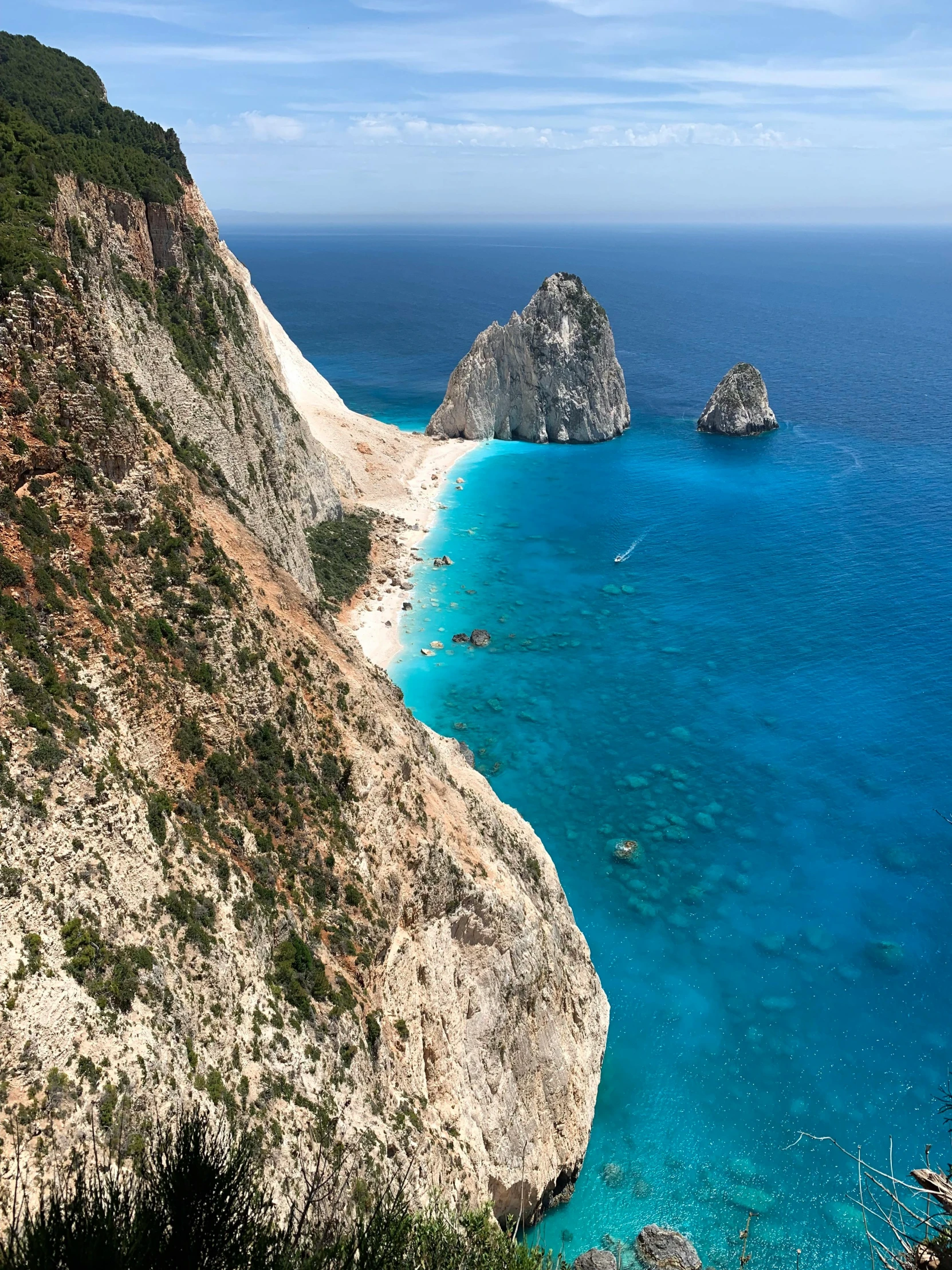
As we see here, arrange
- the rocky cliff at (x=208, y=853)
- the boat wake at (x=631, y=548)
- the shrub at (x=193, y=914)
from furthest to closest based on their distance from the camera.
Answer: the boat wake at (x=631, y=548), the shrub at (x=193, y=914), the rocky cliff at (x=208, y=853)

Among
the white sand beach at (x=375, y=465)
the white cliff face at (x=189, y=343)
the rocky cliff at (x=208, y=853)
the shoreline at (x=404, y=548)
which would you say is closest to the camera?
the rocky cliff at (x=208, y=853)

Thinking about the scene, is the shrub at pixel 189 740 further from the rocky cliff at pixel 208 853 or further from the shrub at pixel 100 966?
the shrub at pixel 100 966

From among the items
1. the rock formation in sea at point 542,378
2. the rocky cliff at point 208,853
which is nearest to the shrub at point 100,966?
the rocky cliff at point 208,853

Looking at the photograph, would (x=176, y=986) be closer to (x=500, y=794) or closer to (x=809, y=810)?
(x=500, y=794)

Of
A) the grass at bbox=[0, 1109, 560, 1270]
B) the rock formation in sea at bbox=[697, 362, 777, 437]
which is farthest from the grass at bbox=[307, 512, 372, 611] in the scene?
the rock formation in sea at bbox=[697, 362, 777, 437]

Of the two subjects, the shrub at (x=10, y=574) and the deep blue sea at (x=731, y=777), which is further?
the deep blue sea at (x=731, y=777)

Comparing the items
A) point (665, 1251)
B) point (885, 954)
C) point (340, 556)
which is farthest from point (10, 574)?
point (340, 556)

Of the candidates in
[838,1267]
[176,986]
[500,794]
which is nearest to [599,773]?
[500,794]
